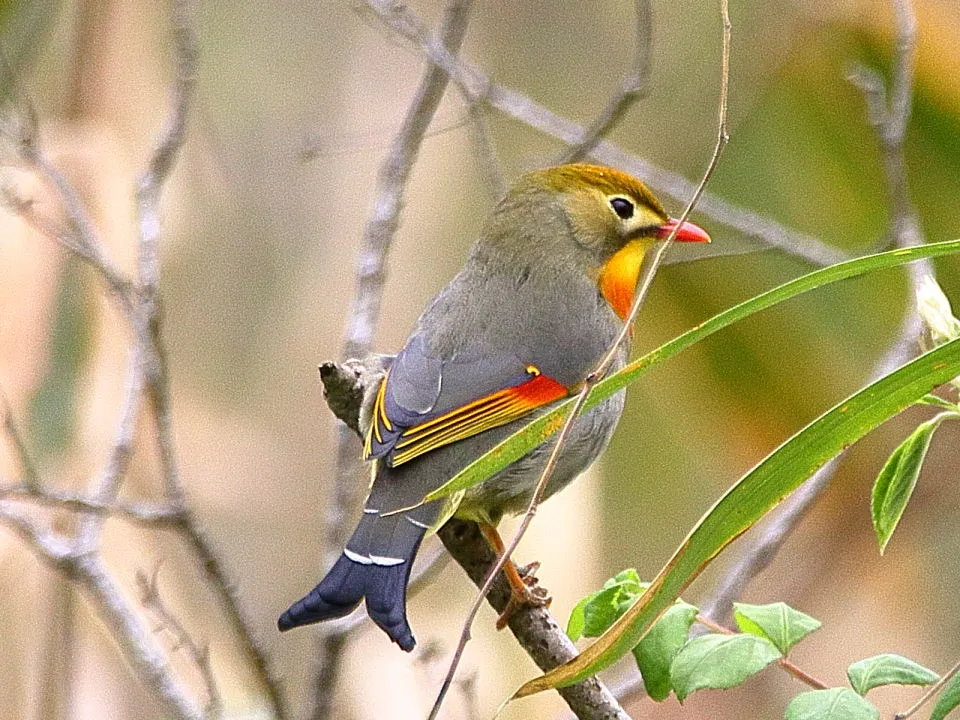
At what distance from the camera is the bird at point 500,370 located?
2.43 m

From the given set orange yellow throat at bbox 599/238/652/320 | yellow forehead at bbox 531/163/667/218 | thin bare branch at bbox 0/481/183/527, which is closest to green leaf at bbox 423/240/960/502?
thin bare branch at bbox 0/481/183/527

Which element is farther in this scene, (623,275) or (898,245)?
(898,245)

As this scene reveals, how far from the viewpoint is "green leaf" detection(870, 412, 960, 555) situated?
156cm

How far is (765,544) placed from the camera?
3.32 meters

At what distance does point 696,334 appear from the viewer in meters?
1.50

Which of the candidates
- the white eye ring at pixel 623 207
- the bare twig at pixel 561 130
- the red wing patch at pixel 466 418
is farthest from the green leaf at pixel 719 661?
the bare twig at pixel 561 130

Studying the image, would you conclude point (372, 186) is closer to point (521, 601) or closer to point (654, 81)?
point (654, 81)

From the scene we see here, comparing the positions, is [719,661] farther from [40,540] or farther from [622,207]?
[622,207]

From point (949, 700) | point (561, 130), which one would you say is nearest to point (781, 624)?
point (949, 700)

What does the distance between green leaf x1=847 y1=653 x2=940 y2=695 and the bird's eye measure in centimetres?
207

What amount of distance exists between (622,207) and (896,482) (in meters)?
1.94

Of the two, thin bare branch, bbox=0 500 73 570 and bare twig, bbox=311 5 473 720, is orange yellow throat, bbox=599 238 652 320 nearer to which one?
bare twig, bbox=311 5 473 720

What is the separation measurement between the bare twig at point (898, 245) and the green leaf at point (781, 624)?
5.33ft

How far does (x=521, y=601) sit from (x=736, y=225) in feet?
6.04
